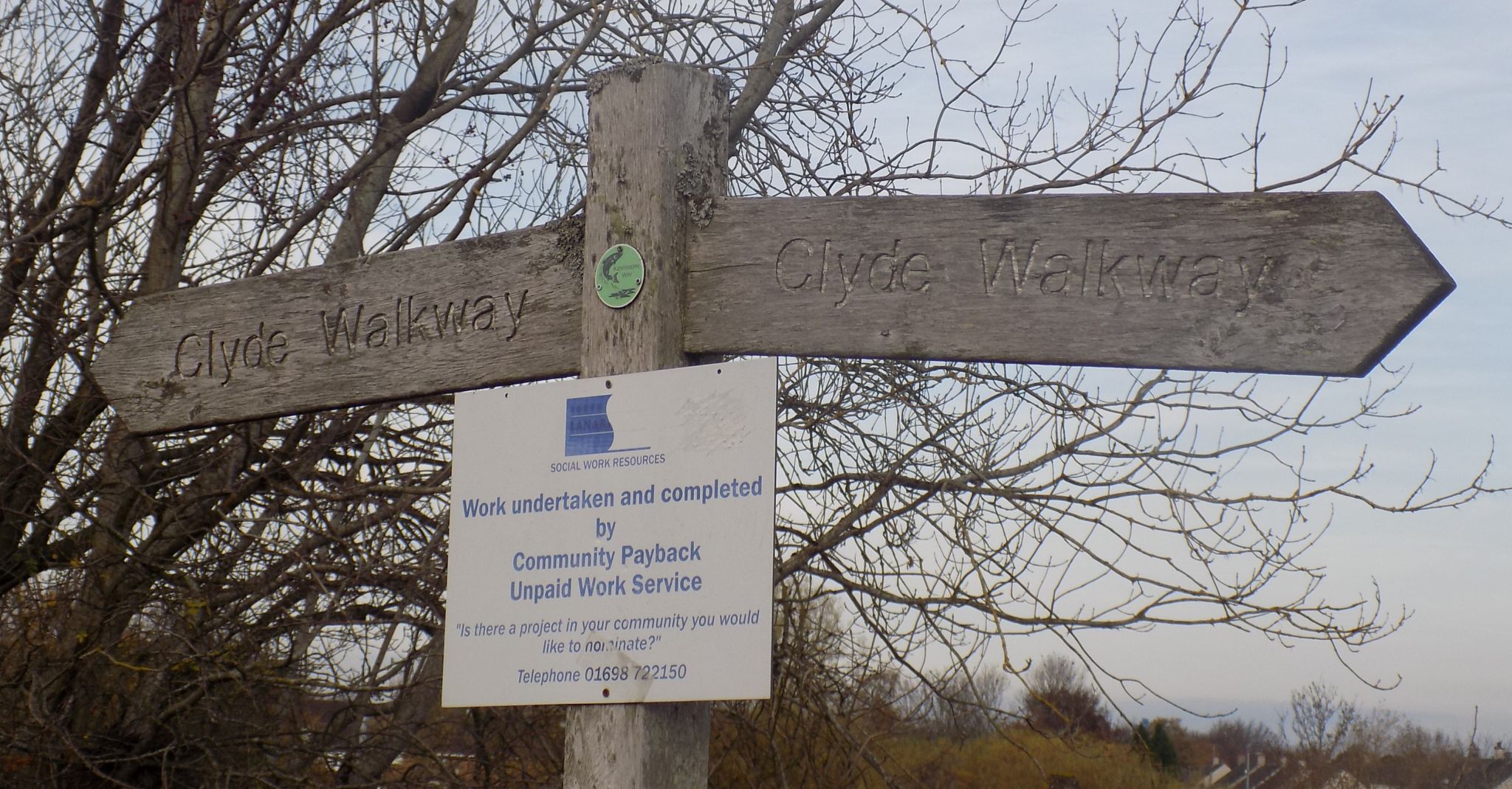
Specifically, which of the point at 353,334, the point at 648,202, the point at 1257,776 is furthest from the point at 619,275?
the point at 1257,776

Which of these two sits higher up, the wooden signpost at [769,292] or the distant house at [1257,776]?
the wooden signpost at [769,292]

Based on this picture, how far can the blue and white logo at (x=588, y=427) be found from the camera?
1902 millimetres

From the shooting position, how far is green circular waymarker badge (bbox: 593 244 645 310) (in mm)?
2006

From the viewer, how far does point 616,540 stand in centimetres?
184

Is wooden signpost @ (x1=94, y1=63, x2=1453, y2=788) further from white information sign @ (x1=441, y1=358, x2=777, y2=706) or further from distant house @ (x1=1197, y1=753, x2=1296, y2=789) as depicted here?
distant house @ (x1=1197, y1=753, x2=1296, y2=789)

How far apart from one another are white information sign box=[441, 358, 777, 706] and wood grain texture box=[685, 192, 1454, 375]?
0.19 m

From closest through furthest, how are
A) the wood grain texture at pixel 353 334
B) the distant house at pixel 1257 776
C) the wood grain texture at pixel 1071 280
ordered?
the wood grain texture at pixel 1071 280, the wood grain texture at pixel 353 334, the distant house at pixel 1257 776

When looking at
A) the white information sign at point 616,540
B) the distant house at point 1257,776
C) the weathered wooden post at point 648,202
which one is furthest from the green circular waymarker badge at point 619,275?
the distant house at point 1257,776

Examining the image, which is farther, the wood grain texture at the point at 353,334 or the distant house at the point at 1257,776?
the distant house at the point at 1257,776

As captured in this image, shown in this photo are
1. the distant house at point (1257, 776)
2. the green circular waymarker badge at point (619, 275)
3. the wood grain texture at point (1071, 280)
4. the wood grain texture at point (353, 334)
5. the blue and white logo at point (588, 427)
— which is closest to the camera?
the wood grain texture at point (1071, 280)

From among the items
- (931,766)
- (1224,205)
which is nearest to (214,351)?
(1224,205)

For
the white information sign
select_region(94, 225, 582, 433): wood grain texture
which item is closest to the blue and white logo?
the white information sign

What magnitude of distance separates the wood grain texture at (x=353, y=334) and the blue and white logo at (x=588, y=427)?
15 cm

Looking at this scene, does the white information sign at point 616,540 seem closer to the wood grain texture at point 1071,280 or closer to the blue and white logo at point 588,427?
the blue and white logo at point 588,427
